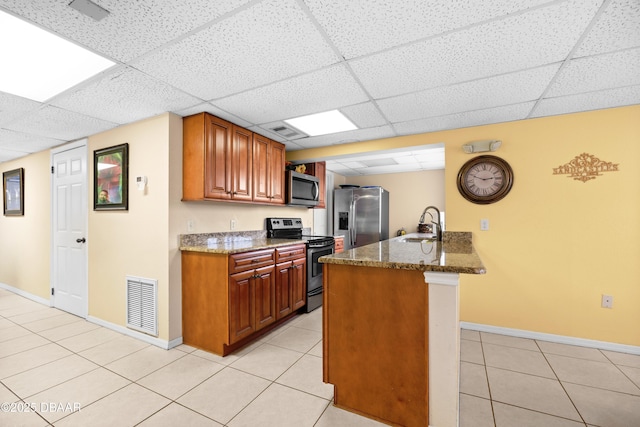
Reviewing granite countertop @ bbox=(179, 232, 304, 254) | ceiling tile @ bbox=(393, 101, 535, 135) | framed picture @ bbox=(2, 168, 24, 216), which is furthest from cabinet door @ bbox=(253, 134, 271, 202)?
framed picture @ bbox=(2, 168, 24, 216)

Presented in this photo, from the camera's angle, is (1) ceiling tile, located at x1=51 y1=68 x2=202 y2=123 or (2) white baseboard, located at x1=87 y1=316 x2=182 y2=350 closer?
(1) ceiling tile, located at x1=51 y1=68 x2=202 y2=123

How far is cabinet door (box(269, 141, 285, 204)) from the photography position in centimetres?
364

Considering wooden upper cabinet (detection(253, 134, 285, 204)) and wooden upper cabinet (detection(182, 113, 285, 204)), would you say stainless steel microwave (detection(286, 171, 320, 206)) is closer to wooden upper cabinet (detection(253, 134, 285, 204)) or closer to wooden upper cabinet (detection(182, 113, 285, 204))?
wooden upper cabinet (detection(253, 134, 285, 204))

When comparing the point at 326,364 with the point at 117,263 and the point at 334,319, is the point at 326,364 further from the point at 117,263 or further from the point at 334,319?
the point at 117,263

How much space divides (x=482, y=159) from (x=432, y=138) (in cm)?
61

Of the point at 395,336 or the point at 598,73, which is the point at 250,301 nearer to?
the point at 395,336

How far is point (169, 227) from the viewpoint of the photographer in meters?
2.60

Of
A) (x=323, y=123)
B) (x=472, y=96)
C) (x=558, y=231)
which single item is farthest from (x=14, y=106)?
(x=558, y=231)

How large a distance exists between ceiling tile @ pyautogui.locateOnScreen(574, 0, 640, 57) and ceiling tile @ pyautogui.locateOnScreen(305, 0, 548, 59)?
16.9 inches

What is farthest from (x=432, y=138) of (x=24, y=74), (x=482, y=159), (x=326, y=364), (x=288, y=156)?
(x=24, y=74)

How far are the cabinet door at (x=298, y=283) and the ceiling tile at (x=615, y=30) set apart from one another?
2.99 m

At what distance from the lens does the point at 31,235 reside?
13.6 feet

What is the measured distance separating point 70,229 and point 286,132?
3048 millimetres

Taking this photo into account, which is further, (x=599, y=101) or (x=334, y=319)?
(x=599, y=101)
